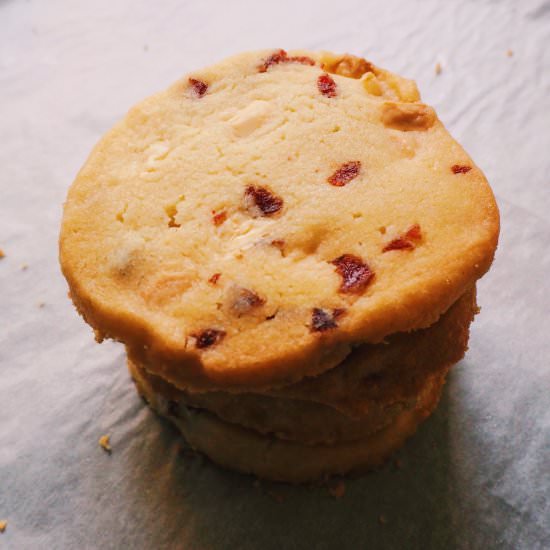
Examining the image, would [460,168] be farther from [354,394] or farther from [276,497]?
[276,497]

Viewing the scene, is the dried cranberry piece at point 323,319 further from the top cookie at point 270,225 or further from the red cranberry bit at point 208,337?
the red cranberry bit at point 208,337

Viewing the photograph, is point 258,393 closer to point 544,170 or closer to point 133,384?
point 133,384

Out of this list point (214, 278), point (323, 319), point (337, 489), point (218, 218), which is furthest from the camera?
point (337, 489)

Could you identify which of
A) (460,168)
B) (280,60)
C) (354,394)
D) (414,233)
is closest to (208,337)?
(354,394)

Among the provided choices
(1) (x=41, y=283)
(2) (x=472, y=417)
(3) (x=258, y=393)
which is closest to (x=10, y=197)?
(1) (x=41, y=283)

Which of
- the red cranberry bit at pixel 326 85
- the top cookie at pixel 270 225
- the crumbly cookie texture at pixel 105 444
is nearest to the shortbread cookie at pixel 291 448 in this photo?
the crumbly cookie texture at pixel 105 444

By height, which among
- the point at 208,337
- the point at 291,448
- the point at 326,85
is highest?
the point at 326,85

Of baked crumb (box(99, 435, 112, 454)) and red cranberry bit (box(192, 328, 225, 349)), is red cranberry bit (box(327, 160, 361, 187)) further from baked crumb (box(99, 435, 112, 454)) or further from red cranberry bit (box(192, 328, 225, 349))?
baked crumb (box(99, 435, 112, 454))

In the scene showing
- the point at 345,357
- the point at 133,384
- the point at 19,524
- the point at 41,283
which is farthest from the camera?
the point at 41,283
